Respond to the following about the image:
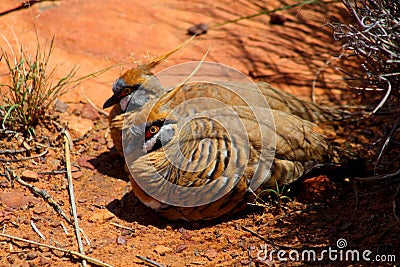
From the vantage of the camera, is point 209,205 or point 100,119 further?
point 100,119

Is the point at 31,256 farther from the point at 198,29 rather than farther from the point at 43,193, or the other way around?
the point at 198,29

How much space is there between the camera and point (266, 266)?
4.21m

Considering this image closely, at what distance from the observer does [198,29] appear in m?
6.89

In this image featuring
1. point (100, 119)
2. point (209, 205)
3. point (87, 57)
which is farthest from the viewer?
point (87, 57)

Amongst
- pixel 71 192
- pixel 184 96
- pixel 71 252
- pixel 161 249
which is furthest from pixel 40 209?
pixel 184 96

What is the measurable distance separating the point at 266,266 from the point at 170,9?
159 inches

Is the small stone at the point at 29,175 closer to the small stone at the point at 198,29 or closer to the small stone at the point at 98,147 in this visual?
the small stone at the point at 98,147

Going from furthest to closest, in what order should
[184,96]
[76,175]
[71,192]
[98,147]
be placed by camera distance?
[98,147], [184,96], [76,175], [71,192]

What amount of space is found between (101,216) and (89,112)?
1.49 metres

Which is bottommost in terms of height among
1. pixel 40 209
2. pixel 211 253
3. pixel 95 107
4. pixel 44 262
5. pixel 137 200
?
pixel 211 253

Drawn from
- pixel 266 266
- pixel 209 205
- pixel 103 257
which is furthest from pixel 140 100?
pixel 266 266

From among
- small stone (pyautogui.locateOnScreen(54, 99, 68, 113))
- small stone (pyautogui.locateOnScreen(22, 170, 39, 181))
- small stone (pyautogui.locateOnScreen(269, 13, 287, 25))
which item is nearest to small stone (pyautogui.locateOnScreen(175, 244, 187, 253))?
small stone (pyautogui.locateOnScreen(22, 170, 39, 181))

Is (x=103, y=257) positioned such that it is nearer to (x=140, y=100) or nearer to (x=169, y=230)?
(x=169, y=230)

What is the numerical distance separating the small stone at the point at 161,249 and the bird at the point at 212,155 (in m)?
0.39
